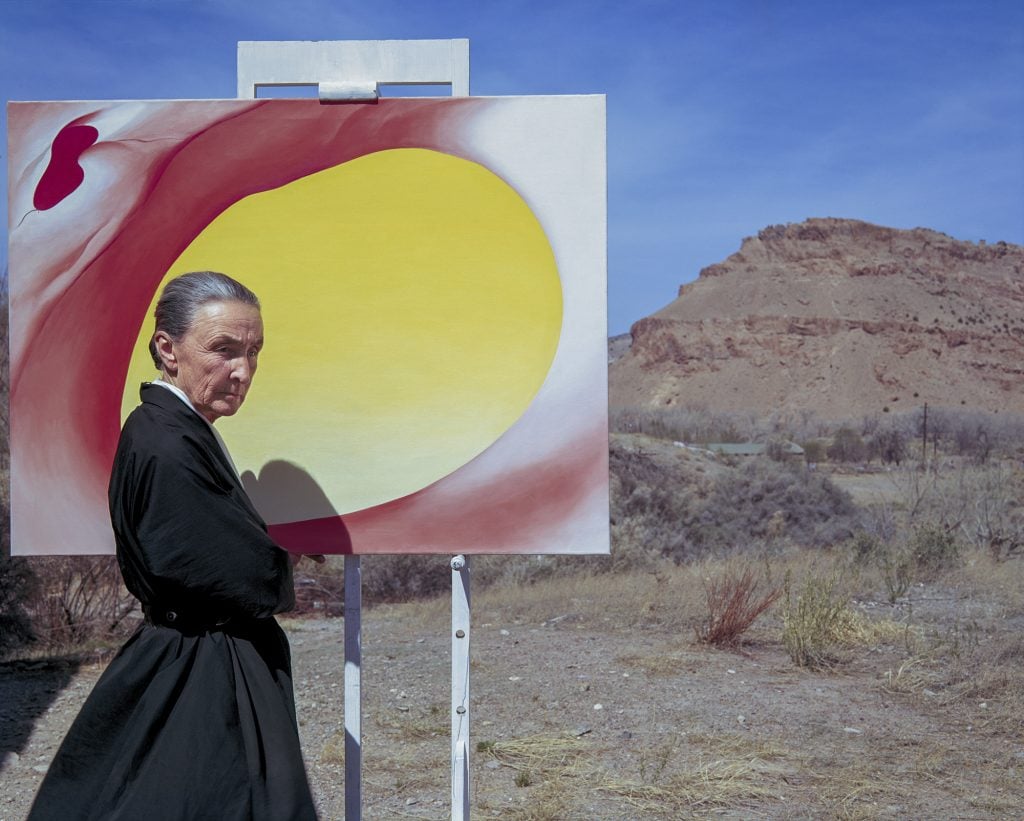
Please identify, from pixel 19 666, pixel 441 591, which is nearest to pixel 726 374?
pixel 441 591

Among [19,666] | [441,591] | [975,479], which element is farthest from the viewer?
[975,479]

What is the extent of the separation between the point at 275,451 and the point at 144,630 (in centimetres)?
79

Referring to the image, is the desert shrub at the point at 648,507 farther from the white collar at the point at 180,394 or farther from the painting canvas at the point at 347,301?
the white collar at the point at 180,394

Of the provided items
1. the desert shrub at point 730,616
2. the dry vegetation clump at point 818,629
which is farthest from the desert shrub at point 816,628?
the desert shrub at point 730,616

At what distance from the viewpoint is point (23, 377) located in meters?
2.49

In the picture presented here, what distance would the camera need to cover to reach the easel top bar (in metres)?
2.44

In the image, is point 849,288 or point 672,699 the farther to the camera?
point 849,288

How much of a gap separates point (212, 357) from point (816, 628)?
4.48 metres

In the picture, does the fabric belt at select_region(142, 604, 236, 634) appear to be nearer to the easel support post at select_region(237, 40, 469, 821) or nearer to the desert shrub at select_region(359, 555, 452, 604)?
the easel support post at select_region(237, 40, 469, 821)

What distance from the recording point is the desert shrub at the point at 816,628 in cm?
531

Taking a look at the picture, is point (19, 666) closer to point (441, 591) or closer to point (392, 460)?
point (441, 591)

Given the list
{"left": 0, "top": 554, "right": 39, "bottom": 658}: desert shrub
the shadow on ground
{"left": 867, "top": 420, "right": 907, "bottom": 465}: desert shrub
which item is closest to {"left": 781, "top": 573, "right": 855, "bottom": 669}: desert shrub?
the shadow on ground

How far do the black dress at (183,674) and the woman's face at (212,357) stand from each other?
0.46 ft

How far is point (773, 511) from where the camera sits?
10289 mm
